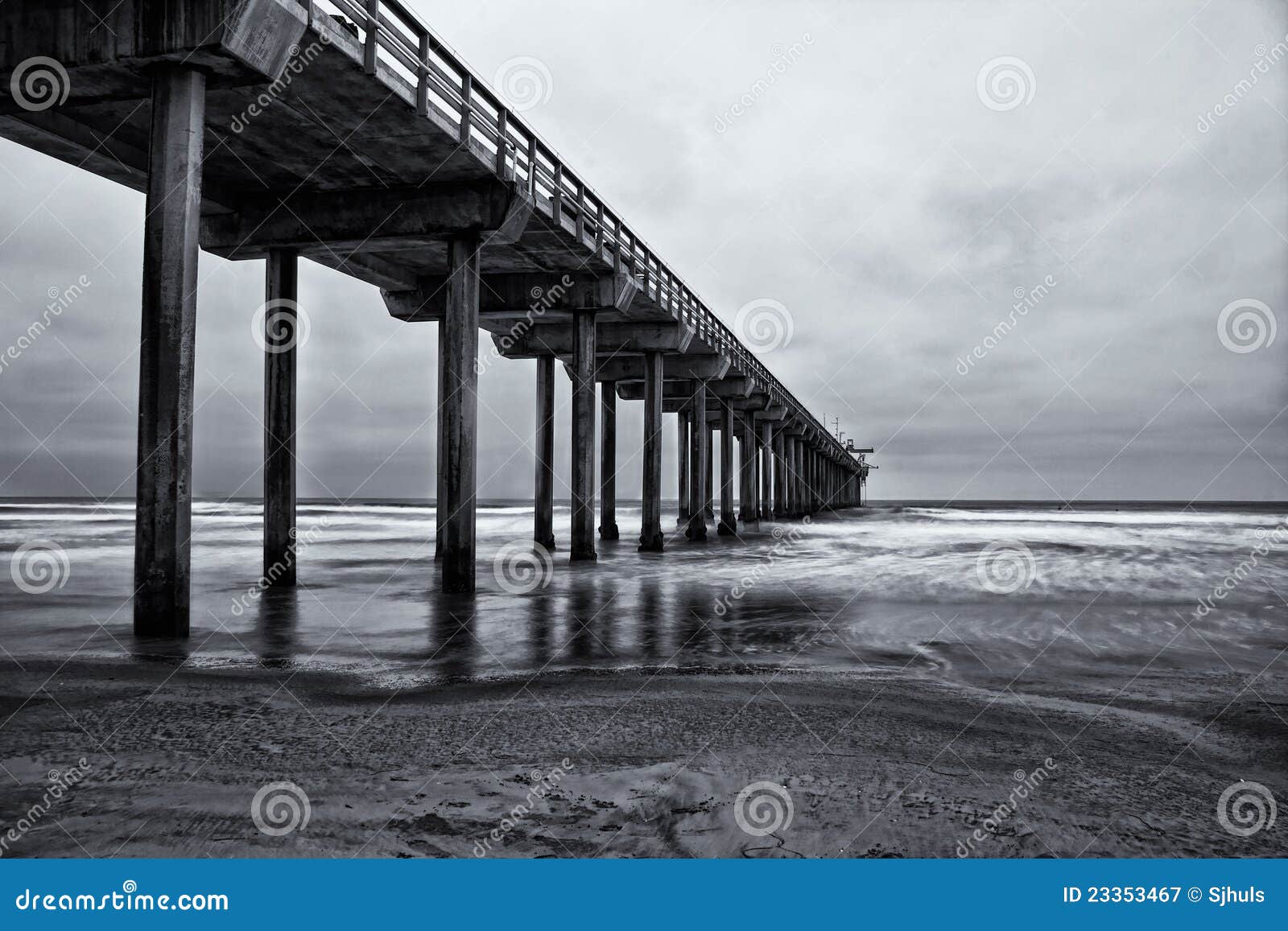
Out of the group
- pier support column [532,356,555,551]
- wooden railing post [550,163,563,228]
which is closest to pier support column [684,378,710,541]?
pier support column [532,356,555,551]

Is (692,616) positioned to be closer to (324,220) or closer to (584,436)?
(324,220)

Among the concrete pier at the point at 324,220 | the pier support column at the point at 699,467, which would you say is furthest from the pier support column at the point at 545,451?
the pier support column at the point at 699,467

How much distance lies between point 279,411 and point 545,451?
35.5ft

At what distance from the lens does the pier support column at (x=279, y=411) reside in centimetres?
1468

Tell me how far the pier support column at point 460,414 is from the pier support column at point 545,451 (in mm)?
9930

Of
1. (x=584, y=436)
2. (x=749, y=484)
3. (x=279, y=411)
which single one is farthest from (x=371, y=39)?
(x=749, y=484)

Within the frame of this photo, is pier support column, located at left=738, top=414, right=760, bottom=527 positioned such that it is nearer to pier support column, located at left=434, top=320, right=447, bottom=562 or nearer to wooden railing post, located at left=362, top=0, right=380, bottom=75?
pier support column, located at left=434, top=320, right=447, bottom=562

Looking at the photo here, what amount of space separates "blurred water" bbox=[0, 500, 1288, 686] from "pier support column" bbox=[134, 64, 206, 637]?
746 millimetres

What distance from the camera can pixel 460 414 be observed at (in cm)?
1417

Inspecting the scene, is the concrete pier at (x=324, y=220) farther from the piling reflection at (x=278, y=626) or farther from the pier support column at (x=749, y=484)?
the pier support column at (x=749, y=484)

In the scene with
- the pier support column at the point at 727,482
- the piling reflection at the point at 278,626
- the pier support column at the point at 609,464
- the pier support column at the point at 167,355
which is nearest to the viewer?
the piling reflection at the point at 278,626

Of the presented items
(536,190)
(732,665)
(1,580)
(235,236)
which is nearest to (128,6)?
(235,236)

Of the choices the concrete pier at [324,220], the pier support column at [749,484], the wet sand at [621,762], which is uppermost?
the concrete pier at [324,220]

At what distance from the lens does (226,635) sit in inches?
373
